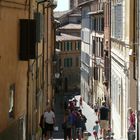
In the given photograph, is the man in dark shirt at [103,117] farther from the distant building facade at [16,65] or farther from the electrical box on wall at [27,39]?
the electrical box on wall at [27,39]

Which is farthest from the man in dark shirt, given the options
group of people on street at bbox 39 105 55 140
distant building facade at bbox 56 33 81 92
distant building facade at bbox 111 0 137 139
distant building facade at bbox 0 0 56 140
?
distant building facade at bbox 56 33 81 92

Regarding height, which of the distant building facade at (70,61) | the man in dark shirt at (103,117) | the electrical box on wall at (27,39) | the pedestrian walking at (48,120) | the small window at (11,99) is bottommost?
the distant building facade at (70,61)

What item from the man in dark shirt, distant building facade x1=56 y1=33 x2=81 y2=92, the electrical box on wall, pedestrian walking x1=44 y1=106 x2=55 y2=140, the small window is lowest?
distant building facade x1=56 y1=33 x2=81 y2=92

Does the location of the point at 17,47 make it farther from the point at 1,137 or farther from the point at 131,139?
the point at 131,139

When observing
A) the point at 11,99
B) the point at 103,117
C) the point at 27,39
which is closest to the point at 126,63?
the point at 103,117

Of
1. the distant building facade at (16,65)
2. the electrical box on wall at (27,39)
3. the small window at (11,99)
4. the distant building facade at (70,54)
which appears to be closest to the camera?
the distant building facade at (16,65)

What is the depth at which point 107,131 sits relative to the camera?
2478cm

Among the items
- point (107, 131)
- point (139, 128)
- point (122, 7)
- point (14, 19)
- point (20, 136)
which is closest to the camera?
point (14, 19)

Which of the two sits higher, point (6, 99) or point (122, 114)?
point (6, 99)

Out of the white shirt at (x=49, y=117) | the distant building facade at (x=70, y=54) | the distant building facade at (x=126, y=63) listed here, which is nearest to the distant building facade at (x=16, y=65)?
the white shirt at (x=49, y=117)

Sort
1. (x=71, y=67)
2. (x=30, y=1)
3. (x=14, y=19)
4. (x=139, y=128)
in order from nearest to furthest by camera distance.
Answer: (x=14, y=19) → (x=30, y=1) → (x=139, y=128) → (x=71, y=67)

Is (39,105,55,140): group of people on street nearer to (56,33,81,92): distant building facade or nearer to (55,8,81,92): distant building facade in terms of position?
(55,8,81,92): distant building facade

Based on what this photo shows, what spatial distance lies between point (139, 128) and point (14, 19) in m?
6.58

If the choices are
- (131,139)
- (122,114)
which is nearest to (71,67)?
(122,114)
